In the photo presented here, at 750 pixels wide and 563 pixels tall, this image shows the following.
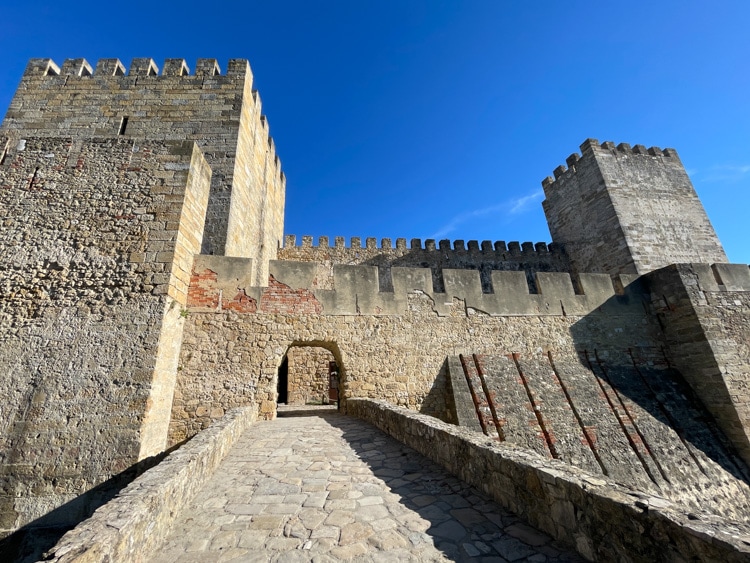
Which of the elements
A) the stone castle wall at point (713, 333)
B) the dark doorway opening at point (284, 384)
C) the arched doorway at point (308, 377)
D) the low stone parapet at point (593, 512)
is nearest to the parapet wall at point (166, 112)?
the arched doorway at point (308, 377)

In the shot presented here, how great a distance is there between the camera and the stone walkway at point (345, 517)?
6.88 ft

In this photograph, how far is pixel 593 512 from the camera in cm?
191

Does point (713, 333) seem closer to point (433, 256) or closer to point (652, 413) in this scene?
point (652, 413)

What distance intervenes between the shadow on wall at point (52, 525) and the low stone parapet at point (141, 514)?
73.7 inches

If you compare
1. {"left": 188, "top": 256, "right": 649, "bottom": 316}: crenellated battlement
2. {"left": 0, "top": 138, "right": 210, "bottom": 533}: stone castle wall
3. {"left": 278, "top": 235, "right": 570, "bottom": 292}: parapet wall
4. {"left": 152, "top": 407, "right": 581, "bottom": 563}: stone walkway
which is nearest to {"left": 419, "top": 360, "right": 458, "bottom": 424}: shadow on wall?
{"left": 188, "top": 256, "right": 649, "bottom": 316}: crenellated battlement

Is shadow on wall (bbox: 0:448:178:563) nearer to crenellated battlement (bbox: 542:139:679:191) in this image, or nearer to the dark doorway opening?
the dark doorway opening

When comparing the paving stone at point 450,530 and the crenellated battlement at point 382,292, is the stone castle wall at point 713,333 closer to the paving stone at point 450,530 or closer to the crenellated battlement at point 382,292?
the crenellated battlement at point 382,292

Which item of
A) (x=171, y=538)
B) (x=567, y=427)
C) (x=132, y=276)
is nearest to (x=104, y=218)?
(x=132, y=276)

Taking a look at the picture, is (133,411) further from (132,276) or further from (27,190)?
(27,190)

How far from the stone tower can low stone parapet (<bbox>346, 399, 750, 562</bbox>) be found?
12385mm

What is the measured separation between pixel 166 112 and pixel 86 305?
A: 6.07 m

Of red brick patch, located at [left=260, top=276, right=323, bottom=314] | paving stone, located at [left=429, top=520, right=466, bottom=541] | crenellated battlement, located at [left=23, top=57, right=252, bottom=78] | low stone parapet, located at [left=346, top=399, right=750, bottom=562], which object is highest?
crenellated battlement, located at [left=23, top=57, right=252, bottom=78]

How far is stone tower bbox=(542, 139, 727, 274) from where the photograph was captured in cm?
1248

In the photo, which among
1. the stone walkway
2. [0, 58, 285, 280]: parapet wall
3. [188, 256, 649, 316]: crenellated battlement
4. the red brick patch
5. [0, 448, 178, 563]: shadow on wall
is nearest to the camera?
the stone walkway
